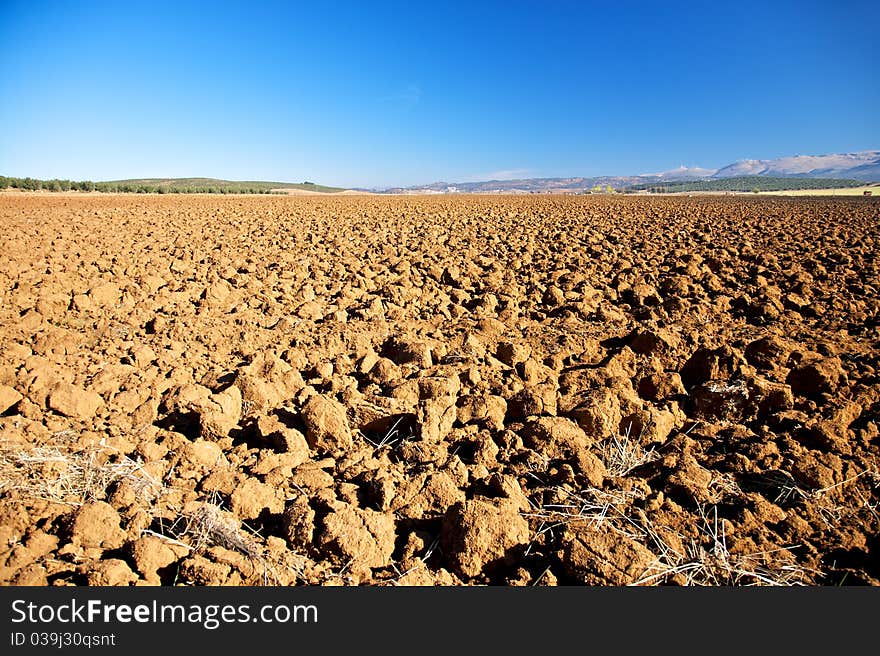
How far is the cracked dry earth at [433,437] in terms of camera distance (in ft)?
6.18

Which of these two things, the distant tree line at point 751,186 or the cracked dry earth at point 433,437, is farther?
the distant tree line at point 751,186

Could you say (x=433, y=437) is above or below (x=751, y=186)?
below

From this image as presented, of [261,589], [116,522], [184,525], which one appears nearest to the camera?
[261,589]

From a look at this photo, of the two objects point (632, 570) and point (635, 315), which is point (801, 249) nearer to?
point (635, 315)

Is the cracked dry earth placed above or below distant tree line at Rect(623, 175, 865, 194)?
below

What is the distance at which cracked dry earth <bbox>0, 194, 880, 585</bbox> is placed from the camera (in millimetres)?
1885

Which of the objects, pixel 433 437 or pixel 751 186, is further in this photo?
pixel 751 186

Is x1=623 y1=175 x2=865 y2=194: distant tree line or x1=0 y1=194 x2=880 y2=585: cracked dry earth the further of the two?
x1=623 y1=175 x2=865 y2=194: distant tree line

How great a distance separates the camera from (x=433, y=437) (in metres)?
2.63

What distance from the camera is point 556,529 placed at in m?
2.06

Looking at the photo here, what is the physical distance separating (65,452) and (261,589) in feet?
4.82

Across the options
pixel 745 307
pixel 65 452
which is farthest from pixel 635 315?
pixel 65 452

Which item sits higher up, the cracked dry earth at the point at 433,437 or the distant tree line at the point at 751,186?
the distant tree line at the point at 751,186

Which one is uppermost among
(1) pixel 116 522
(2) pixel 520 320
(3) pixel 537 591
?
(2) pixel 520 320
